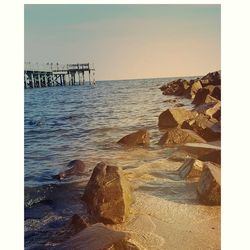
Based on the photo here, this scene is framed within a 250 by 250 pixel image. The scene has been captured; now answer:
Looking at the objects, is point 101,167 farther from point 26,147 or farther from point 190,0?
point 190,0

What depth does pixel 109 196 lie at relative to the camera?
3932 millimetres

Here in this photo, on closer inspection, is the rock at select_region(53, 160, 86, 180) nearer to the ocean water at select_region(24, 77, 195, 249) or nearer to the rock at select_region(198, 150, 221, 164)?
the ocean water at select_region(24, 77, 195, 249)

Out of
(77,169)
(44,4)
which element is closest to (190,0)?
(44,4)

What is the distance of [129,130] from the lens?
530 centimetres

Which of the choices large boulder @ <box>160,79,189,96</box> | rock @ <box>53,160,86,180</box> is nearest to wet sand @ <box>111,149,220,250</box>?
rock @ <box>53,160,86,180</box>

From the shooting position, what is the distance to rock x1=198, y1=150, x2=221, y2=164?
4582mm

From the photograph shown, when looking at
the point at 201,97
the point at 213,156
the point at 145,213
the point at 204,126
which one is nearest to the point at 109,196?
the point at 145,213

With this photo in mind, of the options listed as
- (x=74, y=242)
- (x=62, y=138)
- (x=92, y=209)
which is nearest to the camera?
(x=74, y=242)

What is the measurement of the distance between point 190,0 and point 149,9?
0.50 metres

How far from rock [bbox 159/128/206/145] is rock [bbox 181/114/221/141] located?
5.3 inches

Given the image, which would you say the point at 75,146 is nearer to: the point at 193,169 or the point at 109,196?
the point at 109,196

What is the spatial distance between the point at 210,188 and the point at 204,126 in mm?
1844

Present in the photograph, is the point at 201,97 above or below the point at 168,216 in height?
above

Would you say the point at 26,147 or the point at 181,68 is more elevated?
the point at 181,68
